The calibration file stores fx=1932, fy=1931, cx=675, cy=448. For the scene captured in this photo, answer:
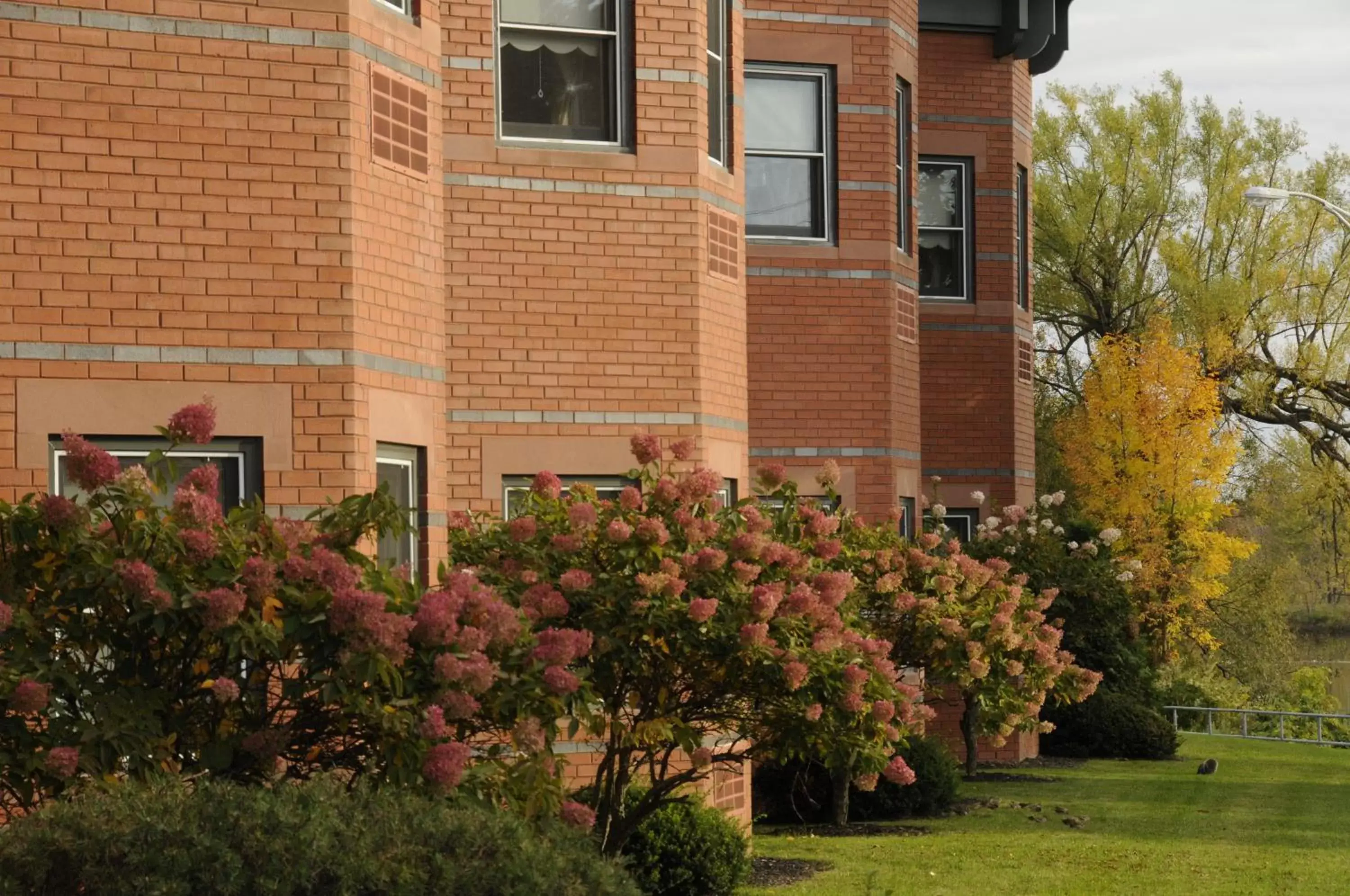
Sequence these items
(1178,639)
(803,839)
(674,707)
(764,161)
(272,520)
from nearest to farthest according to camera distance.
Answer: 1. (272,520)
2. (674,707)
3. (803,839)
4. (764,161)
5. (1178,639)

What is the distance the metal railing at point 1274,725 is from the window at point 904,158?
12300 millimetres

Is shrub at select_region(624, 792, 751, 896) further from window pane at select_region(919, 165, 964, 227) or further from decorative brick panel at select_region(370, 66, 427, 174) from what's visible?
window pane at select_region(919, 165, 964, 227)

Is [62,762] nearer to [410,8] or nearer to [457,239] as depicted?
[410,8]

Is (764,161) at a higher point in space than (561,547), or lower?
higher

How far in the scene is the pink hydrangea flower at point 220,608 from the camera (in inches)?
285

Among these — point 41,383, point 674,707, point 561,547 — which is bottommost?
point 674,707

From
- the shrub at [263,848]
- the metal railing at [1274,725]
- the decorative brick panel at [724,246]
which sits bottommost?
the metal railing at [1274,725]

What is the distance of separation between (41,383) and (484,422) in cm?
389

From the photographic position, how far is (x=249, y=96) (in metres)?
9.94

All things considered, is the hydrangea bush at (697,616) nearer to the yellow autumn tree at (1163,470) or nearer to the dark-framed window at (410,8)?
the dark-framed window at (410,8)

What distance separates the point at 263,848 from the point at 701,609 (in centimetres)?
346

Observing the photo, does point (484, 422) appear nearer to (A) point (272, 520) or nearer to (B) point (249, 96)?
(B) point (249, 96)

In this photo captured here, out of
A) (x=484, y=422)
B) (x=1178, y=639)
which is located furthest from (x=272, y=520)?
(x=1178, y=639)

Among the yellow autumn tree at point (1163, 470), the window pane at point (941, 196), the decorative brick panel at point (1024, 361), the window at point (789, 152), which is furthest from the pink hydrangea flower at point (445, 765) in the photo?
the yellow autumn tree at point (1163, 470)
